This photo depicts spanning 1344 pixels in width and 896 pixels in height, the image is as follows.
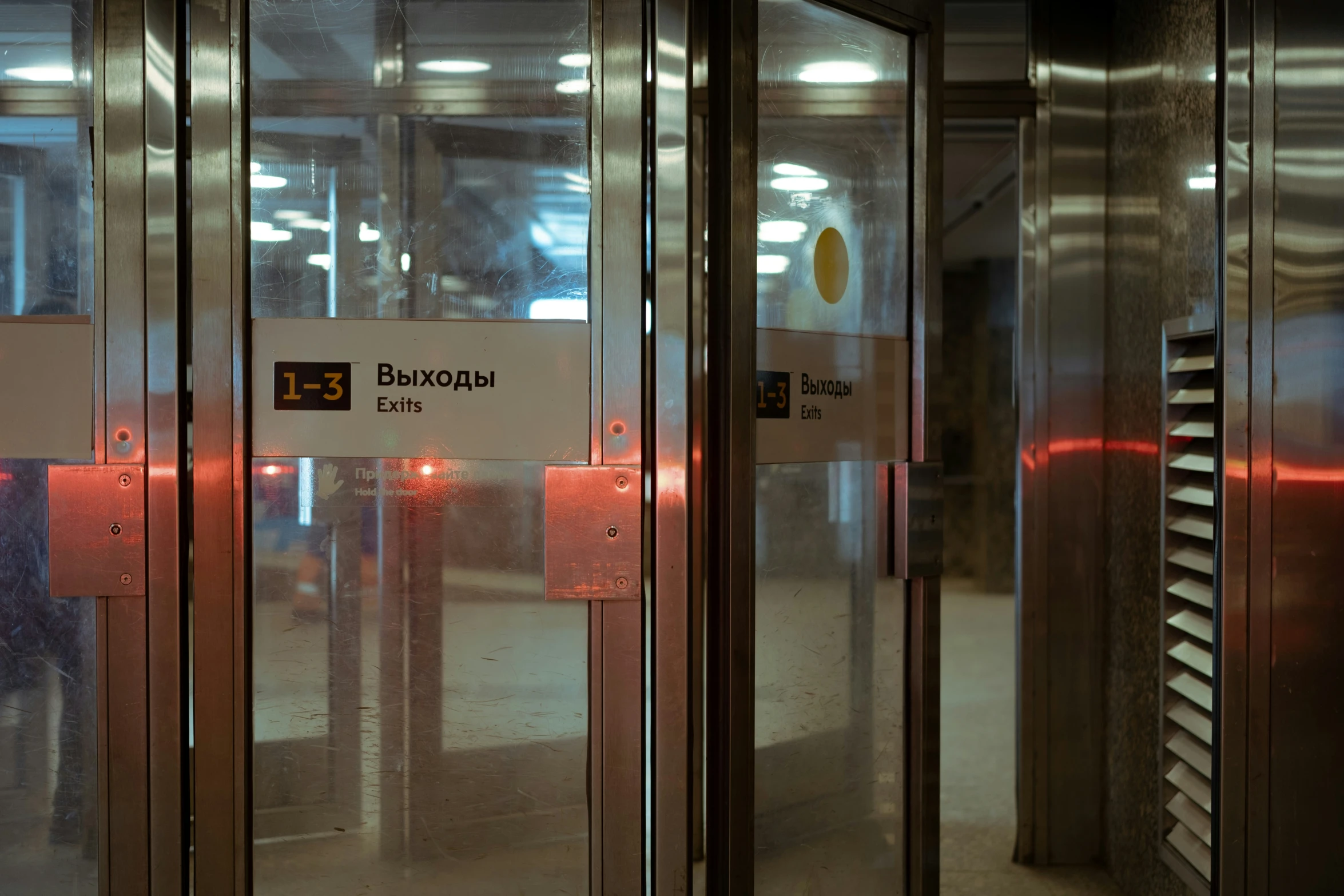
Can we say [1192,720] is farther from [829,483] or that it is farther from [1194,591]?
[829,483]

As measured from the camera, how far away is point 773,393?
1.84m

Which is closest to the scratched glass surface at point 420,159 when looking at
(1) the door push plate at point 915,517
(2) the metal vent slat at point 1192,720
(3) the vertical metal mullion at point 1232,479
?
(1) the door push plate at point 915,517

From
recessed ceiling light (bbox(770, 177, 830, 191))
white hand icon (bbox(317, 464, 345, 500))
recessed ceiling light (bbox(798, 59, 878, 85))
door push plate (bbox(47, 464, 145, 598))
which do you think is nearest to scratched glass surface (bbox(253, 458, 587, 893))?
white hand icon (bbox(317, 464, 345, 500))

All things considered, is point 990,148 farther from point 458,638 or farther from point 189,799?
point 189,799

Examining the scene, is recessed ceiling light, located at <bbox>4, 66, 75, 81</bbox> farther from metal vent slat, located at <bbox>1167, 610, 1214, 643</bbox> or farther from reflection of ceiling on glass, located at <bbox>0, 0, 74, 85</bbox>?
metal vent slat, located at <bbox>1167, 610, 1214, 643</bbox>

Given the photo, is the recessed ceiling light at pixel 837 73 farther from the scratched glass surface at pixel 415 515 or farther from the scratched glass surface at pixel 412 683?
the scratched glass surface at pixel 412 683

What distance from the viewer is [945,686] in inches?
189

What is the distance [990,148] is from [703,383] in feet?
6.35

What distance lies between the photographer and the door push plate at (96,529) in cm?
173

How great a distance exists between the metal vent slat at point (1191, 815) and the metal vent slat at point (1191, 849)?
Result: 0.07 ft

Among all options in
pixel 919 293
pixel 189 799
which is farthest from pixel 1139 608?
pixel 189 799

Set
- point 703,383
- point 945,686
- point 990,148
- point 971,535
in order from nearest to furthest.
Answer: point 703,383 < point 990,148 < point 945,686 < point 971,535

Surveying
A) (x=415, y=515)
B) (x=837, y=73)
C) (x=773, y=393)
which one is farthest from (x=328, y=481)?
(x=837, y=73)

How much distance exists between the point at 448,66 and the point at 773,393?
88cm
